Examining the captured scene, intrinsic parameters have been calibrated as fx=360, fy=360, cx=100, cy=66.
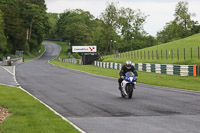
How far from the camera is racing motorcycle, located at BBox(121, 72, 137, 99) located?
15.2m

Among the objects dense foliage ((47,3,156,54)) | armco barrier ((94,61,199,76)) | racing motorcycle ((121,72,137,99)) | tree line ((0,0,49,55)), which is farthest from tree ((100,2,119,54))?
racing motorcycle ((121,72,137,99))

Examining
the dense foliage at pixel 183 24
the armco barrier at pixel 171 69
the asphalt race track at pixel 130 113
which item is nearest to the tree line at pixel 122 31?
the dense foliage at pixel 183 24

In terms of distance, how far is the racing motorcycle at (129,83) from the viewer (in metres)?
15.2

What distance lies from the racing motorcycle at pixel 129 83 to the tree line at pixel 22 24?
2983 inches

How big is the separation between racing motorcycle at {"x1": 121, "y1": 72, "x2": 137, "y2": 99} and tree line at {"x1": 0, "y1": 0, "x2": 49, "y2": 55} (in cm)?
7576

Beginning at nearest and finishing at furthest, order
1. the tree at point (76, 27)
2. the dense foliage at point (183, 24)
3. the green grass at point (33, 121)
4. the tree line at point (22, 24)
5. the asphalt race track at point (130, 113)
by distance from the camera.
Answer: the green grass at point (33, 121) → the asphalt race track at point (130, 113) → the tree line at point (22, 24) → the dense foliage at point (183, 24) → the tree at point (76, 27)

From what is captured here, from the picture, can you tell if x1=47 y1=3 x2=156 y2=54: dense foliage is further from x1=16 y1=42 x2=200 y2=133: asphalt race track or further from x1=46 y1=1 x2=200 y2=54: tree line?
x1=16 y1=42 x2=200 y2=133: asphalt race track

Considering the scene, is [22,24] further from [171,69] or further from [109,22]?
[171,69]

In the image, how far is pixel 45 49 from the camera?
142m

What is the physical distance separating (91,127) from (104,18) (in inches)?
4144

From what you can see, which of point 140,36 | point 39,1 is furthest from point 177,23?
point 39,1

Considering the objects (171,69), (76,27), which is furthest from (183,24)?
(171,69)

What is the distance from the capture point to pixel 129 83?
1521 cm

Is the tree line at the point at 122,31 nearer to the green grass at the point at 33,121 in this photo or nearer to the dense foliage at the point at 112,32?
the dense foliage at the point at 112,32
